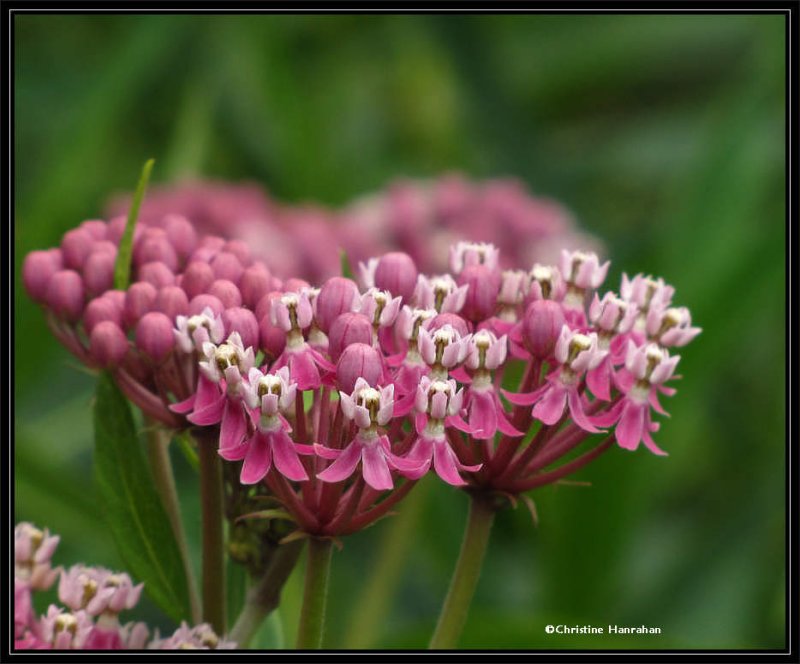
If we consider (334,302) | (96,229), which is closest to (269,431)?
(334,302)

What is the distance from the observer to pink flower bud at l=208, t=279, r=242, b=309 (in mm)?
1229

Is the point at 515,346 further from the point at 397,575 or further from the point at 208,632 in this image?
the point at 397,575

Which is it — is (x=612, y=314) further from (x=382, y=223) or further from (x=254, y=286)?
(x=382, y=223)

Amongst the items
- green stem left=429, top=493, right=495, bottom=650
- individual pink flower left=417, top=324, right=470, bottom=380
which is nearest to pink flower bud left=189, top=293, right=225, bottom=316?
individual pink flower left=417, top=324, right=470, bottom=380

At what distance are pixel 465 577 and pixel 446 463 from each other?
0.21 metres

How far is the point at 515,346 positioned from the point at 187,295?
13.3 inches

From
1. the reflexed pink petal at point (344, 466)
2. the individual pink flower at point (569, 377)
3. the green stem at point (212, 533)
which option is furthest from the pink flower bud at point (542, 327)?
the green stem at point (212, 533)

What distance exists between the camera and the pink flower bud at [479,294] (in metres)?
1.24

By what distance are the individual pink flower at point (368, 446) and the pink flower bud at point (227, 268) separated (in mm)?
249

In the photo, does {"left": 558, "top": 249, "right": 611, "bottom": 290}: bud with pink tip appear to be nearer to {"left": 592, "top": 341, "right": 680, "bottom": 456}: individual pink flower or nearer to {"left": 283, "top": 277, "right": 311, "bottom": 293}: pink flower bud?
{"left": 592, "top": 341, "right": 680, "bottom": 456}: individual pink flower

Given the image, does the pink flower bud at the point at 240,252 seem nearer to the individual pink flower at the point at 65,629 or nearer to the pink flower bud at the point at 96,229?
the pink flower bud at the point at 96,229

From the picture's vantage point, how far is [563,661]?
54.6 inches

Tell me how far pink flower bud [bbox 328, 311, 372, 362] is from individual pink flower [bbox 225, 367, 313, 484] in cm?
6

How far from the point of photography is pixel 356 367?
110 cm
